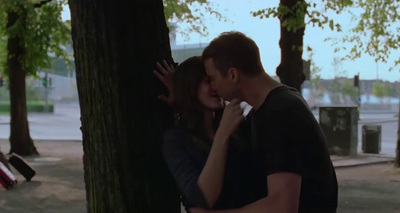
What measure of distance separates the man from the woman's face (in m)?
0.11

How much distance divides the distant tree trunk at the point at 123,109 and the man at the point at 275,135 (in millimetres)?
490

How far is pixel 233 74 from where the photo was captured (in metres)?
1.87

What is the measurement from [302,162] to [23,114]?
15.8 meters

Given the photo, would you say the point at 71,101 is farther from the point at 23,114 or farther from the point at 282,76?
the point at 282,76

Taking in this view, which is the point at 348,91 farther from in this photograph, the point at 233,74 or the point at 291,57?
the point at 233,74

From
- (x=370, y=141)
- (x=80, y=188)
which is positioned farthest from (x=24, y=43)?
(x=370, y=141)

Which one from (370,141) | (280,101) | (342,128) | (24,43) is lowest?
(370,141)

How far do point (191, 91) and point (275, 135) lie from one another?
431mm

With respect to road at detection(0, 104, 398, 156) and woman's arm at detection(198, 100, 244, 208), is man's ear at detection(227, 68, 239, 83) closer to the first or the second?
woman's arm at detection(198, 100, 244, 208)

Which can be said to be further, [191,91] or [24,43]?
[24,43]

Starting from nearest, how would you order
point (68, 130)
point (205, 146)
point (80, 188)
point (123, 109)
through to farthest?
1. point (205, 146)
2. point (123, 109)
3. point (80, 188)
4. point (68, 130)

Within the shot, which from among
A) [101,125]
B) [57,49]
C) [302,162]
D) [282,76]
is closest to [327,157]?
[302,162]

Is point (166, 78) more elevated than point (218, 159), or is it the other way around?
point (166, 78)

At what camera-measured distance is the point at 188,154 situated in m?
2.03
